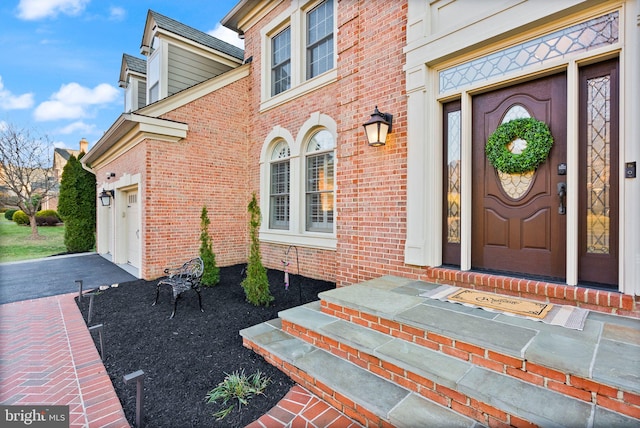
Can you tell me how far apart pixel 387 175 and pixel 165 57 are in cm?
713

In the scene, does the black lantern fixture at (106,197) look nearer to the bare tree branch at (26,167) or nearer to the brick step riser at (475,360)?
the bare tree branch at (26,167)

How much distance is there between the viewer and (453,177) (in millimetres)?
3807

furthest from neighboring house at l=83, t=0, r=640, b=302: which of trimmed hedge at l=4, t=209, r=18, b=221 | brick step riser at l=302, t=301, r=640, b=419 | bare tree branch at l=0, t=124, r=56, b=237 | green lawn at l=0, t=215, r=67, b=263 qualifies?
trimmed hedge at l=4, t=209, r=18, b=221

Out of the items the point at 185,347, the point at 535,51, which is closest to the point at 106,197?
the point at 185,347

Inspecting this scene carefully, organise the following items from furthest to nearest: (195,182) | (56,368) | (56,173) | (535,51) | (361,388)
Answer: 1. (56,173)
2. (195,182)
3. (535,51)
4. (56,368)
5. (361,388)

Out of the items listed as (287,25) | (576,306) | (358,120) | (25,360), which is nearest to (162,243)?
(25,360)

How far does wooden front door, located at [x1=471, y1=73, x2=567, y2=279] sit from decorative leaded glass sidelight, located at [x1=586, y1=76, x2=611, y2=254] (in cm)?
20

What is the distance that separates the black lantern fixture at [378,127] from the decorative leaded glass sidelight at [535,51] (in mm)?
759

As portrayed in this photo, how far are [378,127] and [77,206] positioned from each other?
43.0 feet

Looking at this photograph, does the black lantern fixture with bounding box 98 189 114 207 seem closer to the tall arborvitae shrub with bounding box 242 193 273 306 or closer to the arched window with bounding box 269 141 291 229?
the arched window with bounding box 269 141 291 229

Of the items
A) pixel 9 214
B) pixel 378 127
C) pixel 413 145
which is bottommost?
pixel 9 214

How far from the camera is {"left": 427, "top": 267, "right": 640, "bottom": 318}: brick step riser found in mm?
2600

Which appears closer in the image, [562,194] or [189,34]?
[562,194]

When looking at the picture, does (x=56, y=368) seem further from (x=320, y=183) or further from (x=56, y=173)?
(x=56, y=173)
